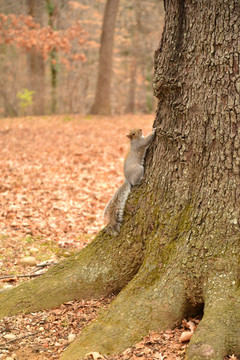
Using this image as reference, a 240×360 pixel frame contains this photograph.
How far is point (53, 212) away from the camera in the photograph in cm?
631

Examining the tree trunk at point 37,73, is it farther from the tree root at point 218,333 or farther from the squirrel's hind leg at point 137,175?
the tree root at point 218,333

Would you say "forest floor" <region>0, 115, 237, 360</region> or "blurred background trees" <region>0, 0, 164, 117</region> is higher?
"blurred background trees" <region>0, 0, 164, 117</region>

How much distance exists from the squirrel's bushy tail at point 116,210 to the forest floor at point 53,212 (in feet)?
2.11

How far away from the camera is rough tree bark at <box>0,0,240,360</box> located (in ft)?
9.03

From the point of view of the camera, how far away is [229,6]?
2.73m

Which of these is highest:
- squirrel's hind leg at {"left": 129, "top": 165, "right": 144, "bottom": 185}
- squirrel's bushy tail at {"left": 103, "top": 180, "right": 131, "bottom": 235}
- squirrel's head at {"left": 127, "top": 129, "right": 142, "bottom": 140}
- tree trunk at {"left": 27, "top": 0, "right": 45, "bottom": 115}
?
tree trunk at {"left": 27, "top": 0, "right": 45, "bottom": 115}

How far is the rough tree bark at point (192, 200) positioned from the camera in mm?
2752

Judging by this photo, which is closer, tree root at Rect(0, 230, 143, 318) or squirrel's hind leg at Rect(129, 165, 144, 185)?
tree root at Rect(0, 230, 143, 318)

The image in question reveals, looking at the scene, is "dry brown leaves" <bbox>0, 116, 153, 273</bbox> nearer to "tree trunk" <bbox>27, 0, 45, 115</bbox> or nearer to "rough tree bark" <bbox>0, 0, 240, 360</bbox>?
"rough tree bark" <bbox>0, 0, 240, 360</bbox>

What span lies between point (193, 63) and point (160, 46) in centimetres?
38

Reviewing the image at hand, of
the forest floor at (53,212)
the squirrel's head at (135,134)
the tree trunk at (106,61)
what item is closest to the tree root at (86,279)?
the forest floor at (53,212)

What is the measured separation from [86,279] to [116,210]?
0.69 metres

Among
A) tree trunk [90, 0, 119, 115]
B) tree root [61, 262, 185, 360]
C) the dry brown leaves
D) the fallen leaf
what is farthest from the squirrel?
tree trunk [90, 0, 119, 115]

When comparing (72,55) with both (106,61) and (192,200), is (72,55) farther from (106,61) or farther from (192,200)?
(192,200)
